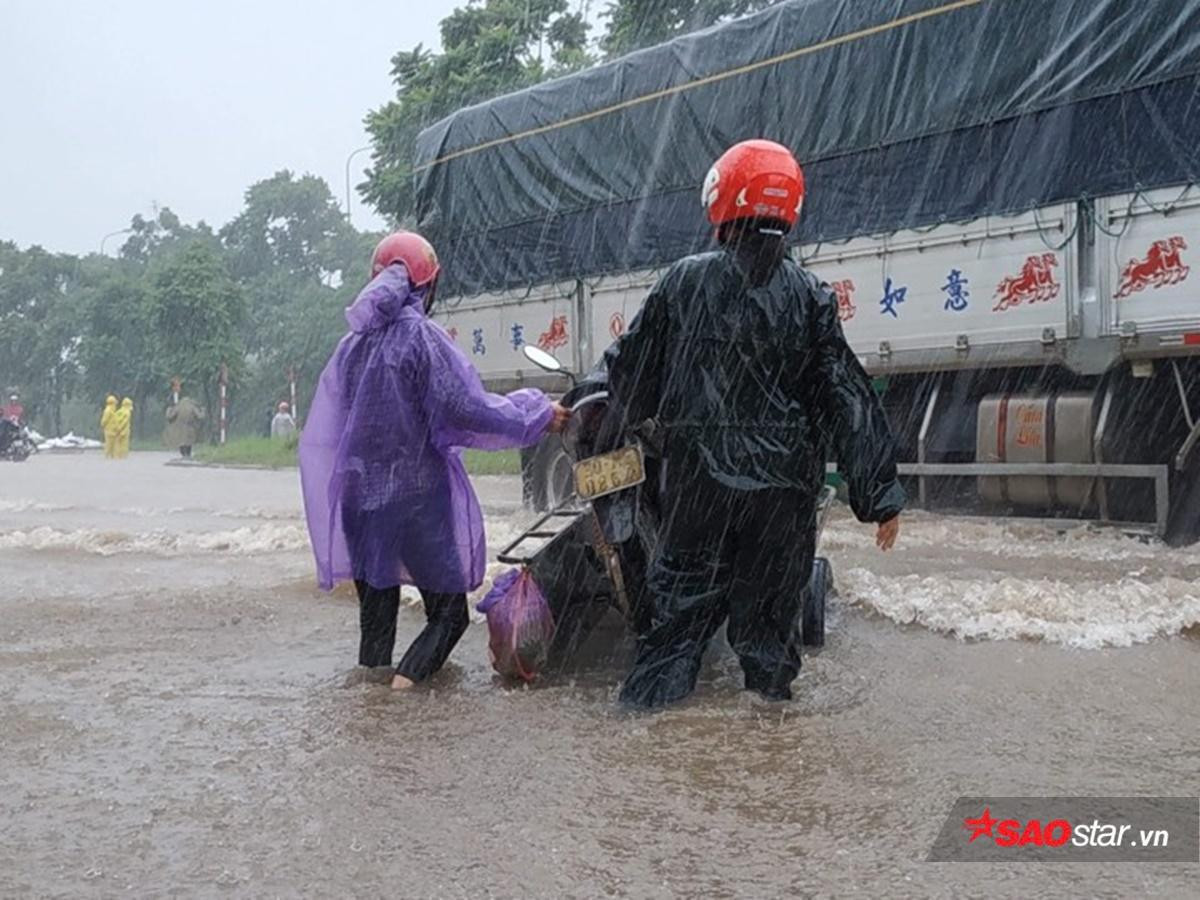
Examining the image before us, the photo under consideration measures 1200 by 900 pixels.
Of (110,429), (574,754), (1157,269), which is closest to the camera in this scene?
(574,754)

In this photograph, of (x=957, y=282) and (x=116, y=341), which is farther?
(x=116, y=341)

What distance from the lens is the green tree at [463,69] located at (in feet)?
71.7

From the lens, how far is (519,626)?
430 centimetres

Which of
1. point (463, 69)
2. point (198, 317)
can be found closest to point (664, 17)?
point (463, 69)

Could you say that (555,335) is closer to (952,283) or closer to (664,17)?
(952,283)

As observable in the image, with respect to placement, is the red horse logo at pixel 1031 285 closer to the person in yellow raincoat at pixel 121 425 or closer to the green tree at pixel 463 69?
the green tree at pixel 463 69

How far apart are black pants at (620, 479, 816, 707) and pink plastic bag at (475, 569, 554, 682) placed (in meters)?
0.46

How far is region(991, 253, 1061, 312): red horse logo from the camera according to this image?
820 cm

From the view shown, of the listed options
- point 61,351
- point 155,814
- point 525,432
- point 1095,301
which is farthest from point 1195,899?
point 61,351

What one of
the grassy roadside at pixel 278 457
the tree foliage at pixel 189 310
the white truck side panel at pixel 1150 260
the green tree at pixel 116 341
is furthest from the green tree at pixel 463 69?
the green tree at pixel 116 341

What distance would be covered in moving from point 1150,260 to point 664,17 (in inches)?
571

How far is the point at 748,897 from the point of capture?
97.3 inches

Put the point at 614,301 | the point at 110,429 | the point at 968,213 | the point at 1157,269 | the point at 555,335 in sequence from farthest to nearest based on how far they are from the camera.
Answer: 1. the point at 110,429
2. the point at 555,335
3. the point at 614,301
4. the point at 968,213
5. the point at 1157,269

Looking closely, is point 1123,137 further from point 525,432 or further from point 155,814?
point 155,814
